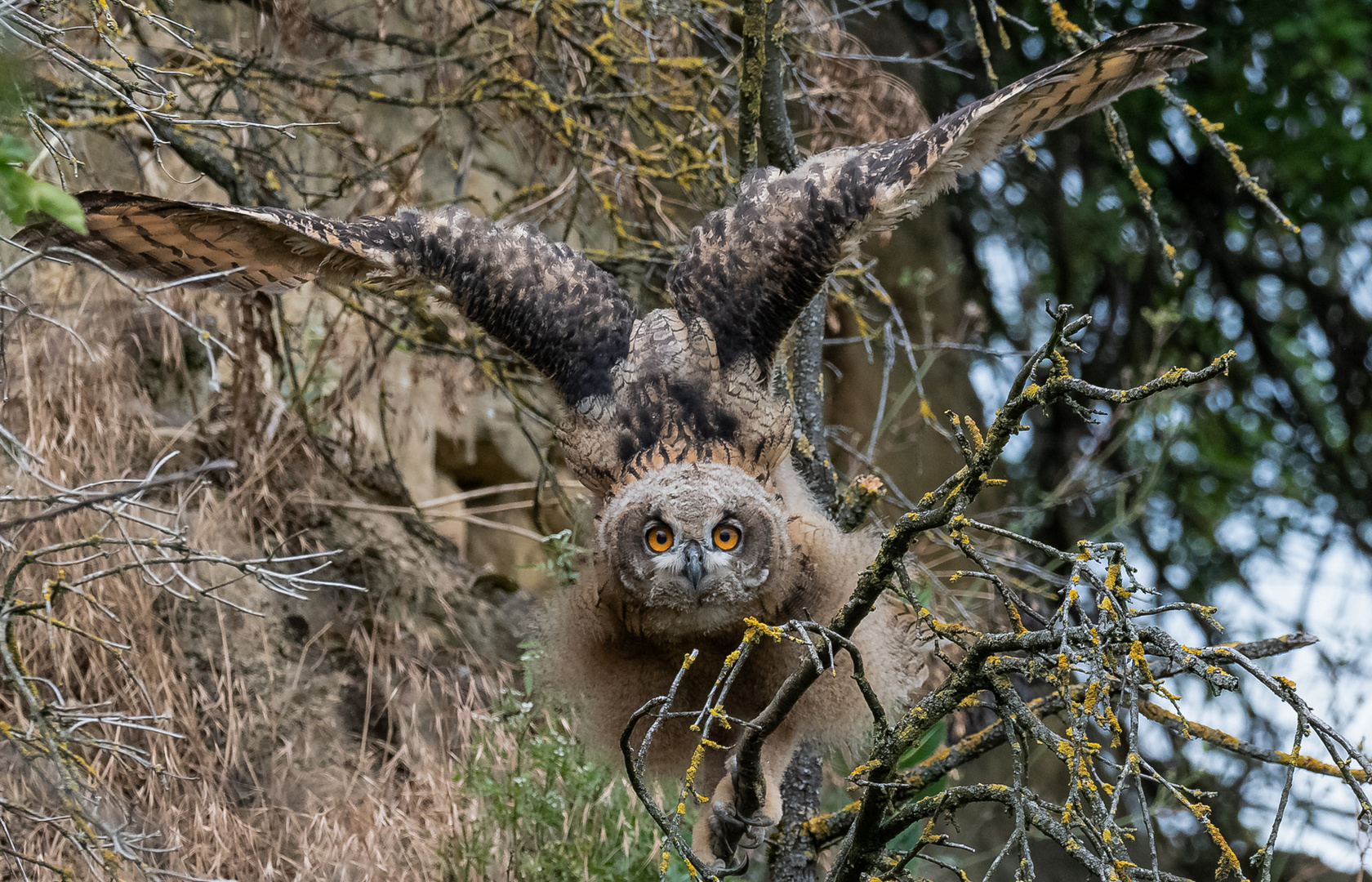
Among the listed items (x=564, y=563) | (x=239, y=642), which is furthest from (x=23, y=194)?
(x=239, y=642)

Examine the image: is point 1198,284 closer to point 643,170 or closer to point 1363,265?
point 1363,265

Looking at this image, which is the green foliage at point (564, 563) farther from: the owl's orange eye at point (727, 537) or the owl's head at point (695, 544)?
the owl's orange eye at point (727, 537)

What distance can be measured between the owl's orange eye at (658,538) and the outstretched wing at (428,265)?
18.6 inches

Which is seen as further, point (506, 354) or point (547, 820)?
point (506, 354)

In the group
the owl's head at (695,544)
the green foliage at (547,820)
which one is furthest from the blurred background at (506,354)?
the owl's head at (695,544)

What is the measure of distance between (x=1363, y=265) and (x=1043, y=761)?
3.72 m

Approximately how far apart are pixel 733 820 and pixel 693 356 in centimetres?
117

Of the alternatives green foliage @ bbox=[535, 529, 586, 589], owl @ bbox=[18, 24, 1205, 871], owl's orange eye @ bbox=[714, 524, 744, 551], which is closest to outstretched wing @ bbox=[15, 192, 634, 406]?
owl @ bbox=[18, 24, 1205, 871]

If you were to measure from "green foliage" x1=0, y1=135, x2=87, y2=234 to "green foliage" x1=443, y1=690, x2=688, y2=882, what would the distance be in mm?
2267

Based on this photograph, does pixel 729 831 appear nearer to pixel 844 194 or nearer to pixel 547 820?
pixel 547 820

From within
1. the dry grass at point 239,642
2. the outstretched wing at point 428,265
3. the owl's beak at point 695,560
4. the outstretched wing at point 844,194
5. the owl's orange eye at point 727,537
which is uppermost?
the outstretched wing at point 844,194

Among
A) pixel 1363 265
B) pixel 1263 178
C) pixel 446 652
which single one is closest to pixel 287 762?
pixel 446 652

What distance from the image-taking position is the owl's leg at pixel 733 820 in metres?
2.67

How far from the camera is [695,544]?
2.38 metres
